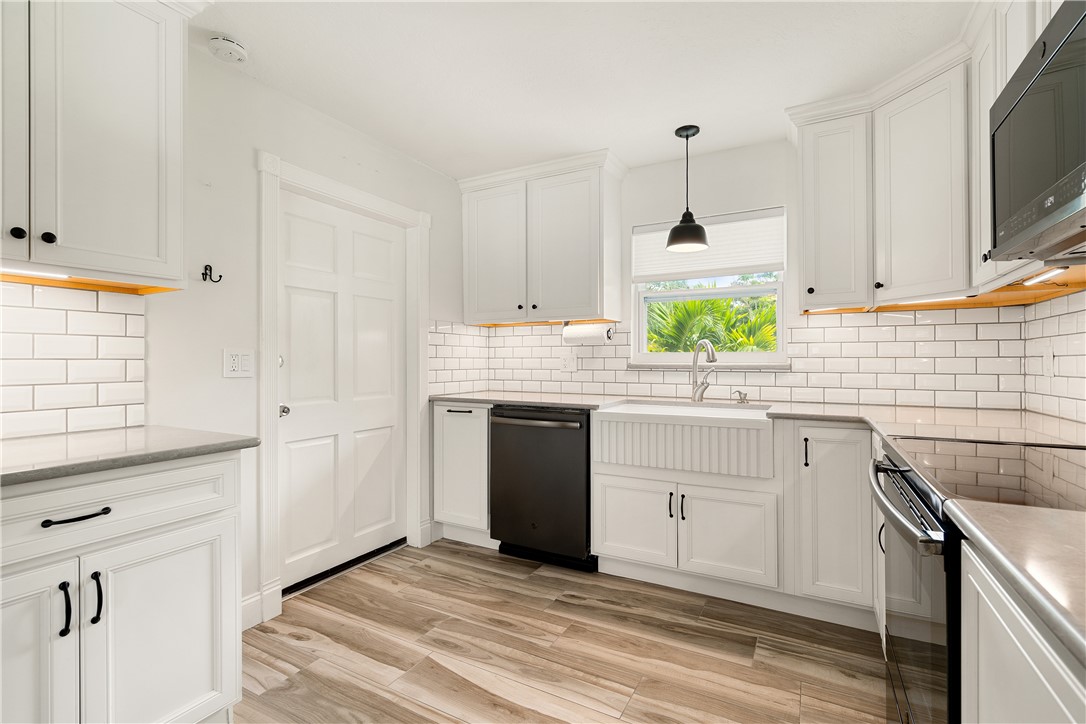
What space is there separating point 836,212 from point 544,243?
172 centimetres

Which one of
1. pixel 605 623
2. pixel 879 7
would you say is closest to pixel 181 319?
Answer: pixel 605 623

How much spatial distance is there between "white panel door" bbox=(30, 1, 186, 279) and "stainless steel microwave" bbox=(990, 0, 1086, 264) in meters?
2.52

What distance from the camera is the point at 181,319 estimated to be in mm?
2088

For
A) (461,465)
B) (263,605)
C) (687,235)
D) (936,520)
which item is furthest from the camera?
(461,465)

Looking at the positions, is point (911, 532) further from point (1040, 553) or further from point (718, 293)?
point (718, 293)

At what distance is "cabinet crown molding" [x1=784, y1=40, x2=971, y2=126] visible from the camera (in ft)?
6.93

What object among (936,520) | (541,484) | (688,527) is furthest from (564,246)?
(936,520)

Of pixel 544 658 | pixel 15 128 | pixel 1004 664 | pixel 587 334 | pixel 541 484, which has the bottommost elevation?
pixel 544 658

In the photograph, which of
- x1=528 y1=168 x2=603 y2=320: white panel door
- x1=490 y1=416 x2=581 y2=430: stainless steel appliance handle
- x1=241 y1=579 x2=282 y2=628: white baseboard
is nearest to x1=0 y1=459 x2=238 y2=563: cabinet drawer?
x1=241 y1=579 x2=282 y2=628: white baseboard

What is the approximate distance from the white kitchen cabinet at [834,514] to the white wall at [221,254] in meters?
2.58

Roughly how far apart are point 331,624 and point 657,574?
1.68m

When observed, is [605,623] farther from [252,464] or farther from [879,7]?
[879,7]

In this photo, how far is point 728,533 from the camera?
100 inches

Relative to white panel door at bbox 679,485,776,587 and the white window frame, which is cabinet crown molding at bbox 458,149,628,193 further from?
white panel door at bbox 679,485,776,587
